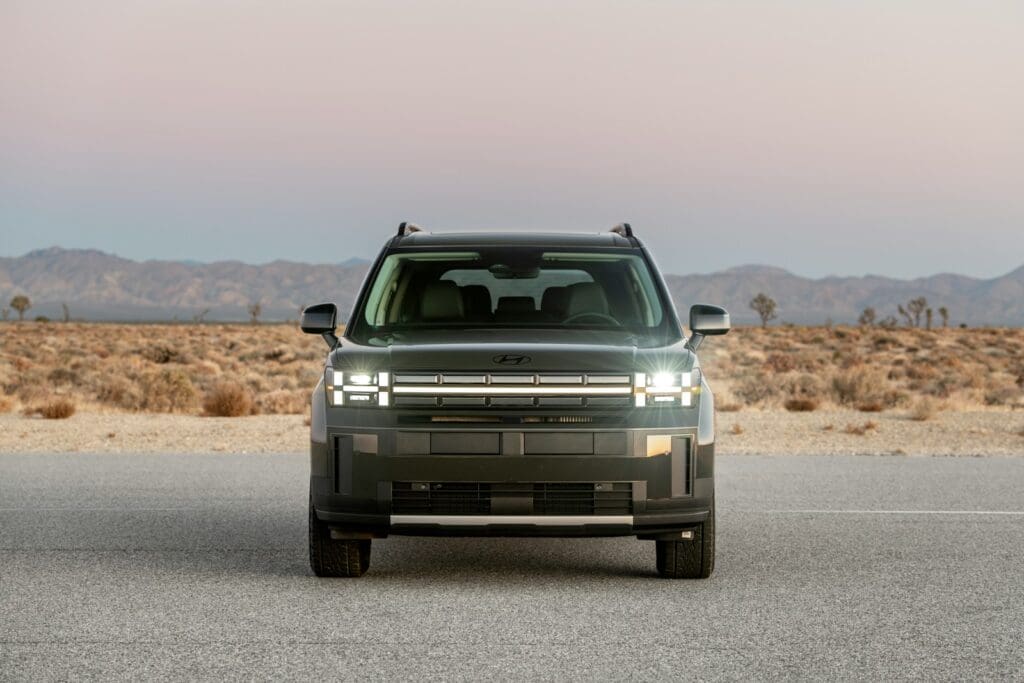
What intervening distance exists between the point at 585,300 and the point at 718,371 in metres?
36.8

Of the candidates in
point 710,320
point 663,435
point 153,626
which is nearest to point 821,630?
point 663,435

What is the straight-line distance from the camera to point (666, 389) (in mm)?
8148

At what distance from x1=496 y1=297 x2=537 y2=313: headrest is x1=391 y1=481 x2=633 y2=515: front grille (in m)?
1.87

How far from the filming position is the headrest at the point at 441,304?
9.40 metres

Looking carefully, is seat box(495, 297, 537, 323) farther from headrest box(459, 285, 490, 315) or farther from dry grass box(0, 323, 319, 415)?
dry grass box(0, 323, 319, 415)

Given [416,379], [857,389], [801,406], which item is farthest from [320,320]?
[857,389]

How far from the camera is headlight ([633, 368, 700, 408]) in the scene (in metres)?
8.10

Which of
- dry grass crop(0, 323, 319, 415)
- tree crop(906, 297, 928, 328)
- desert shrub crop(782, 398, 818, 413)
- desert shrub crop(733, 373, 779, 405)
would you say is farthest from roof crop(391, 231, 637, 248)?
tree crop(906, 297, 928, 328)

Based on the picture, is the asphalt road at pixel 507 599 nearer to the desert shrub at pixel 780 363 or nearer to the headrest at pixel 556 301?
the headrest at pixel 556 301

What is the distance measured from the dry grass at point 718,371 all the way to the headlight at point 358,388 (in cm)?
2001

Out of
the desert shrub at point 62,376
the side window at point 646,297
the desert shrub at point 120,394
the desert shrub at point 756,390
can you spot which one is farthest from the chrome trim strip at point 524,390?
the desert shrub at point 62,376

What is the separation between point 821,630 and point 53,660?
12.1 feet

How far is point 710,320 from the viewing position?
8.83 meters

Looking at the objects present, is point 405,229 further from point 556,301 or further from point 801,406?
point 801,406
